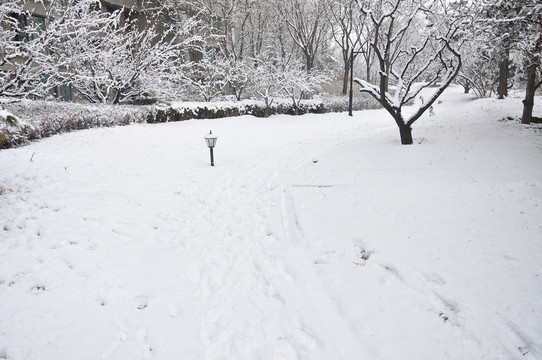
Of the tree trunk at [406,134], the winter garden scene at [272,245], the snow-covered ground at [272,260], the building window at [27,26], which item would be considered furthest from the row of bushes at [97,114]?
the tree trunk at [406,134]

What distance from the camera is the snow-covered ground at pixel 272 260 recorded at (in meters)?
3.10

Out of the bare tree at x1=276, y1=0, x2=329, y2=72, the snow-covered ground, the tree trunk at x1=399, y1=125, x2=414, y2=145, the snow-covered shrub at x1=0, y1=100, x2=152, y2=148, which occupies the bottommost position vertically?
the snow-covered ground

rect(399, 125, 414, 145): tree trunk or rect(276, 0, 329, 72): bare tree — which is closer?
rect(399, 125, 414, 145): tree trunk

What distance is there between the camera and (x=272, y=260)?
4.61 meters

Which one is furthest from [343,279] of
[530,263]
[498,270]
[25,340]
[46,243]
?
[46,243]

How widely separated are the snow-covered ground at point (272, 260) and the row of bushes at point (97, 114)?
132 cm

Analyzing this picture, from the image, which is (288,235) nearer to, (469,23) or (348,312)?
(348,312)

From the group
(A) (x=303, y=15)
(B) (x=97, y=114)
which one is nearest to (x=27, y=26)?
(B) (x=97, y=114)

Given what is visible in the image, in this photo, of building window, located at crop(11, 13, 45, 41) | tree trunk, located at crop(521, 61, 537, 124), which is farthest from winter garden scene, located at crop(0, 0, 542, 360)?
building window, located at crop(11, 13, 45, 41)

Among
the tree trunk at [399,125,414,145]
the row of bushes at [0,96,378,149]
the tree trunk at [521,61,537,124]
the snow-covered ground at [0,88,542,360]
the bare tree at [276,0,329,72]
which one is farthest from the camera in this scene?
the bare tree at [276,0,329,72]

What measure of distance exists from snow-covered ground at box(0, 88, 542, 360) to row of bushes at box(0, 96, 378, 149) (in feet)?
4.33

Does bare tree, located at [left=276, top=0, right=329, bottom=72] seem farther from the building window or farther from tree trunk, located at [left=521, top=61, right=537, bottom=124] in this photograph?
the building window

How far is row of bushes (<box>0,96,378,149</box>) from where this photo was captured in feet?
30.4

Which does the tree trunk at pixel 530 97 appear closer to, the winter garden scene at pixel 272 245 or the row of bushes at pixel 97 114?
the winter garden scene at pixel 272 245
